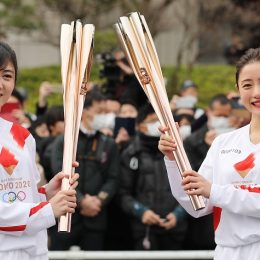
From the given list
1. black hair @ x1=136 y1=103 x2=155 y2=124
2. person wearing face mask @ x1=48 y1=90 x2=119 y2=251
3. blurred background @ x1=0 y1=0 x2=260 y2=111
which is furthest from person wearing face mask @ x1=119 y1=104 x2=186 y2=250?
blurred background @ x1=0 y1=0 x2=260 y2=111

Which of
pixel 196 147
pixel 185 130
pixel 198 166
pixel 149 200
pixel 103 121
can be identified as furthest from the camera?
pixel 185 130

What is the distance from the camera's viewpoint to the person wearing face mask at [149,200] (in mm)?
6180

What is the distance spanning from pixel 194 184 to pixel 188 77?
12.3m

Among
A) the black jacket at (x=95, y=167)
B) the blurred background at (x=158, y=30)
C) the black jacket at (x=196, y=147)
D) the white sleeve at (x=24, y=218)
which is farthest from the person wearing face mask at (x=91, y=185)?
the blurred background at (x=158, y=30)

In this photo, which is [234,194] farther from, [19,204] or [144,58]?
[19,204]

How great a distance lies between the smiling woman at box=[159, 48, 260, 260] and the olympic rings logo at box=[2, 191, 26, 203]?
2.00 feet

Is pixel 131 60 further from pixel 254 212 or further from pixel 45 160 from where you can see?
pixel 45 160

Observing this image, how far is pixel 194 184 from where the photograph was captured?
11.7ft

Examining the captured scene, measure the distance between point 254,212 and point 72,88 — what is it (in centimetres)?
92

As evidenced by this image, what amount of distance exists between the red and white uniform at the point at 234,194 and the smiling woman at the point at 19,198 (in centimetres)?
57

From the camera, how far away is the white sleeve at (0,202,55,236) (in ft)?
11.5

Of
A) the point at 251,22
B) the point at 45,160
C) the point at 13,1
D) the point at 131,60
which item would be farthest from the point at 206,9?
the point at 131,60

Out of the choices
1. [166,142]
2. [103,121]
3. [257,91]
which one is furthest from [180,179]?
[103,121]

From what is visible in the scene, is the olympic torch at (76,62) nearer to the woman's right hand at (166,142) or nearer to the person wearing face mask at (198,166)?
the woman's right hand at (166,142)
